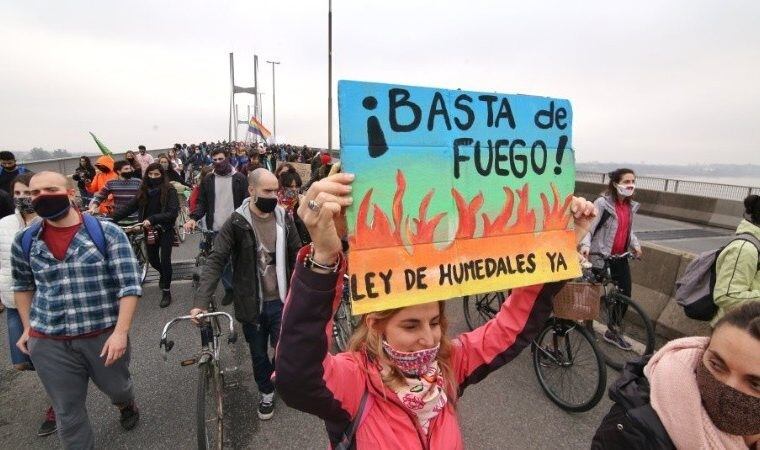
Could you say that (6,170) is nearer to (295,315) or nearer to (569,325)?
(295,315)

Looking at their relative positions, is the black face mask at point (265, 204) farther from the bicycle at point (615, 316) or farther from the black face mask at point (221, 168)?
the bicycle at point (615, 316)

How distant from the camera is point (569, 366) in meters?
3.62

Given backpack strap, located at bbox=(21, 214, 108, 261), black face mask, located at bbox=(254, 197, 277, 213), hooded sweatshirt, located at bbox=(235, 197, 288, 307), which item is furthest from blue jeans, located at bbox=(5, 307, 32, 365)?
black face mask, located at bbox=(254, 197, 277, 213)

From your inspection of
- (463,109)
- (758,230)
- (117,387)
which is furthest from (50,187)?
(758,230)

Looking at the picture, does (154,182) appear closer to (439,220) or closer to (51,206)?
(51,206)

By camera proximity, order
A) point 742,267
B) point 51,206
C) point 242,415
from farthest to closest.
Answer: point 242,415 < point 742,267 < point 51,206

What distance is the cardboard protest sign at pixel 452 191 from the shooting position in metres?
1.25

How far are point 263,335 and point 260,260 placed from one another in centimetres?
69

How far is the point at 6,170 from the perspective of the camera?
20.4ft

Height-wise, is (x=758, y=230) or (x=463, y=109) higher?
(x=463, y=109)

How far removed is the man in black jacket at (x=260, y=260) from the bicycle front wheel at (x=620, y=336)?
3.39 meters

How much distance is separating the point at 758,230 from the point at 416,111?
299 centimetres

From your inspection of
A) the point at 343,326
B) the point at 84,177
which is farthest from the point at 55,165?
the point at 343,326

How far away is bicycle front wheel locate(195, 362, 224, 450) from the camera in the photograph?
8.78 feet
